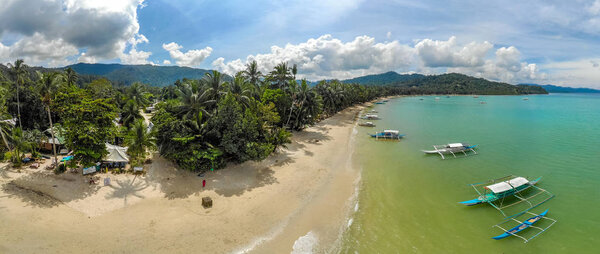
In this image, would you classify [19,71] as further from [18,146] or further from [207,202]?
[207,202]

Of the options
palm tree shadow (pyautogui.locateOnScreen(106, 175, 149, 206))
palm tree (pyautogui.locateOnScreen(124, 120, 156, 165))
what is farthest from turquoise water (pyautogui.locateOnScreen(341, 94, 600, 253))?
palm tree (pyautogui.locateOnScreen(124, 120, 156, 165))

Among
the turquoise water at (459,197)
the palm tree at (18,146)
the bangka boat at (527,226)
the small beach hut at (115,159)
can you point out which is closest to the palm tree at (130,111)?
the palm tree at (18,146)

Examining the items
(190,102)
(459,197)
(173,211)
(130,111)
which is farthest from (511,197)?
(130,111)

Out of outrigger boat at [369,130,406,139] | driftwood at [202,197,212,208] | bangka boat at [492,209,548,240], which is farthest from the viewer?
outrigger boat at [369,130,406,139]

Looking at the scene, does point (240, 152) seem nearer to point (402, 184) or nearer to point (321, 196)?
point (321, 196)

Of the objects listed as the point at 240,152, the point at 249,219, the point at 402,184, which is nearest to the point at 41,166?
the point at 240,152

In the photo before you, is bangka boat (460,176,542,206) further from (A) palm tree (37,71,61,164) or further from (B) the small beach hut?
(A) palm tree (37,71,61,164)

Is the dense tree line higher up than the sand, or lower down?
higher up
